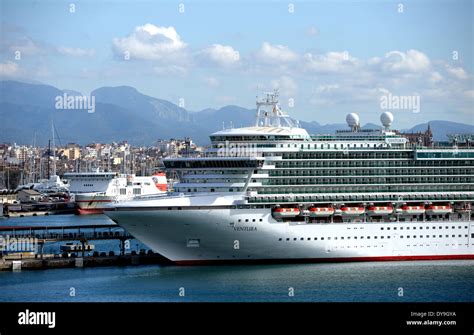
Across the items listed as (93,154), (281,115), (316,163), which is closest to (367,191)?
(316,163)

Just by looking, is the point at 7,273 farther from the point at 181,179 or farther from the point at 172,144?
the point at 172,144

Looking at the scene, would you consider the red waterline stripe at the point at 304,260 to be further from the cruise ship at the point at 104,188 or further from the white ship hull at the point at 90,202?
the white ship hull at the point at 90,202

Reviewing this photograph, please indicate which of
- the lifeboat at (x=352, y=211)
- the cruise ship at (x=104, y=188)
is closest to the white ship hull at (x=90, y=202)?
the cruise ship at (x=104, y=188)

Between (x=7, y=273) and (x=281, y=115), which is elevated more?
(x=281, y=115)

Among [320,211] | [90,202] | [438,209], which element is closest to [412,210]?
[438,209]

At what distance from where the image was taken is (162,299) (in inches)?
1180

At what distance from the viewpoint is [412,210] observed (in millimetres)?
36031

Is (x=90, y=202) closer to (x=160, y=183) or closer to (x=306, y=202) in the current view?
(x=160, y=183)

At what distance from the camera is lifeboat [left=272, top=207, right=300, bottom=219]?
3481cm

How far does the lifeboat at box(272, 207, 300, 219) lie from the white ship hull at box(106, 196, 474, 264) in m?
0.26

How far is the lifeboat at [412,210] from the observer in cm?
3600

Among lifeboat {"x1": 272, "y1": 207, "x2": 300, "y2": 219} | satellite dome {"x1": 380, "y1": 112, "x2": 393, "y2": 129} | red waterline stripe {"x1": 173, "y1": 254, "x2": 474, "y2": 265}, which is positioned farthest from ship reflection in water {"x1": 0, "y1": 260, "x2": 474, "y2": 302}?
satellite dome {"x1": 380, "y1": 112, "x2": 393, "y2": 129}
